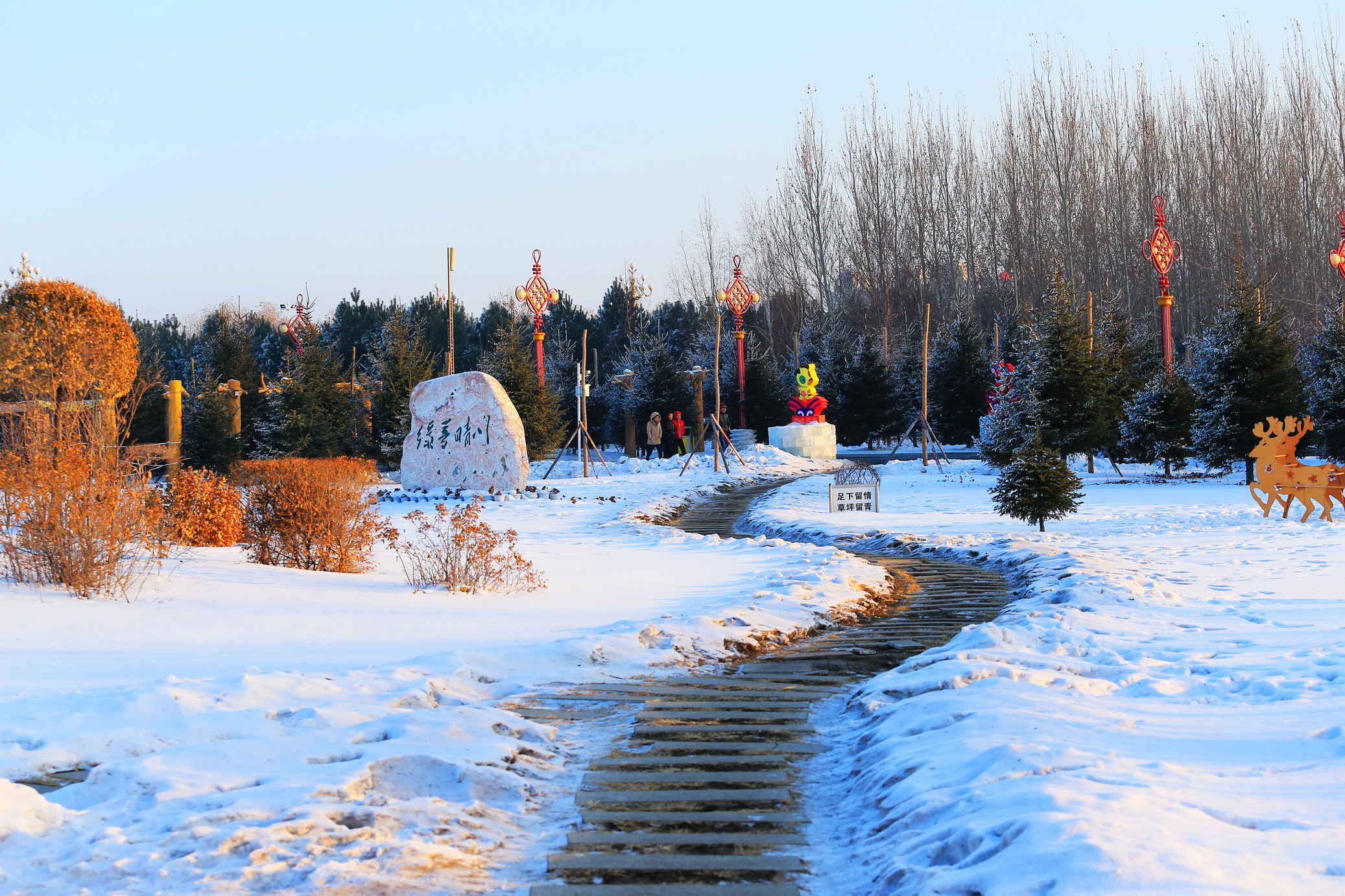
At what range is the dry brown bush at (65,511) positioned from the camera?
778cm

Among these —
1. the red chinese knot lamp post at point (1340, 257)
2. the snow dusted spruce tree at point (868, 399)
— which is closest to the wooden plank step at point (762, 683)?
the red chinese knot lamp post at point (1340, 257)

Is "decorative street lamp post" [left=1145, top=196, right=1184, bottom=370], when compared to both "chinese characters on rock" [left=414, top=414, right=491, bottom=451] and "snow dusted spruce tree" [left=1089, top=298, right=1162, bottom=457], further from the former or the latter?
"chinese characters on rock" [left=414, top=414, right=491, bottom=451]

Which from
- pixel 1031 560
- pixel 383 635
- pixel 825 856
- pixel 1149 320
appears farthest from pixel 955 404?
pixel 825 856

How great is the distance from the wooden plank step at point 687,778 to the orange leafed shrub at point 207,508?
8.28m

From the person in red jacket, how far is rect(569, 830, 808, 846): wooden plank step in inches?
1253

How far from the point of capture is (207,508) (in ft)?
39.5

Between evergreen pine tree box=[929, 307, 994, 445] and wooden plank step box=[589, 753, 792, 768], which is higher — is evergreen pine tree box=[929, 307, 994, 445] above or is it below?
above

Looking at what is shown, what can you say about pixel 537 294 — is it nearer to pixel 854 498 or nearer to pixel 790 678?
pixel 854 498

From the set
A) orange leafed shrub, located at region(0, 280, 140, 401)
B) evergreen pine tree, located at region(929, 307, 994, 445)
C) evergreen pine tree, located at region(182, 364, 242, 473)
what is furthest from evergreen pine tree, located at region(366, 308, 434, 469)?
evergreen pine tree, located at region(929, 307, 994, 445)

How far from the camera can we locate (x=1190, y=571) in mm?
10422

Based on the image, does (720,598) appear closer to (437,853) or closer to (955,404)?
(437,853)

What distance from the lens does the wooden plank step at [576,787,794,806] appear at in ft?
13.9

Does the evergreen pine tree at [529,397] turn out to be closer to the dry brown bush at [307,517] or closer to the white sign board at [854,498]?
the white sign board at [854,498]

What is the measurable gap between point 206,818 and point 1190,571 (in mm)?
9578
